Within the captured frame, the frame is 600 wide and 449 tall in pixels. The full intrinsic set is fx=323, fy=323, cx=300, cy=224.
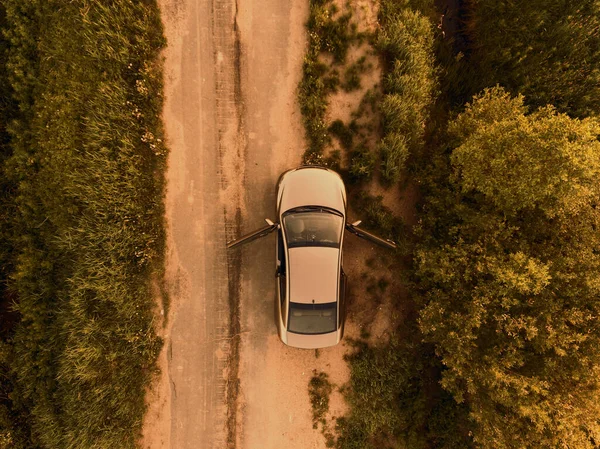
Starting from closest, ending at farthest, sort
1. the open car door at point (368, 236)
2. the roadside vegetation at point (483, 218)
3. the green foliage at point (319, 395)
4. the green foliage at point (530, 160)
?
the green foliage at point (530, 160) → the roadside vegetation at point (483, 218) → the open car door at point (368, 236) → the green foliage at point (319, 395)

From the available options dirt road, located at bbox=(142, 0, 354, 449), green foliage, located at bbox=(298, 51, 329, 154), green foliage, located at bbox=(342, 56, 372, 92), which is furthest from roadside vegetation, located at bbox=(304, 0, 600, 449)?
dirt road, located at bbox=(142, 0, 354, 449)

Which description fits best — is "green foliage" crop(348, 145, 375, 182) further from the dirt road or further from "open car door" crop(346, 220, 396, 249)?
the dirt road

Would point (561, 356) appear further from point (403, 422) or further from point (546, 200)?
point (403, 422)

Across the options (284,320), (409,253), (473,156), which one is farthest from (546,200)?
(284,320)

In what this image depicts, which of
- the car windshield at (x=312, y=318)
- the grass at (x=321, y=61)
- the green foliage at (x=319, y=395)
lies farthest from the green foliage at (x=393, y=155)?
the green foliage at (x=319, y=395)

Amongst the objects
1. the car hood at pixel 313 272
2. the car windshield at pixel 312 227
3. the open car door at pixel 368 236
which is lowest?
the car hood at pixel 313 272

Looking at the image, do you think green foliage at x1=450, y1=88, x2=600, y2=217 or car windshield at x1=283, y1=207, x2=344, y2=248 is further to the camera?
car windshield at x1=283, y1=207, x2=344, y2=248

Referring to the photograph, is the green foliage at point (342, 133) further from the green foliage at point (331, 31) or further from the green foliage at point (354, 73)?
the green foliage at point (331, 31)
